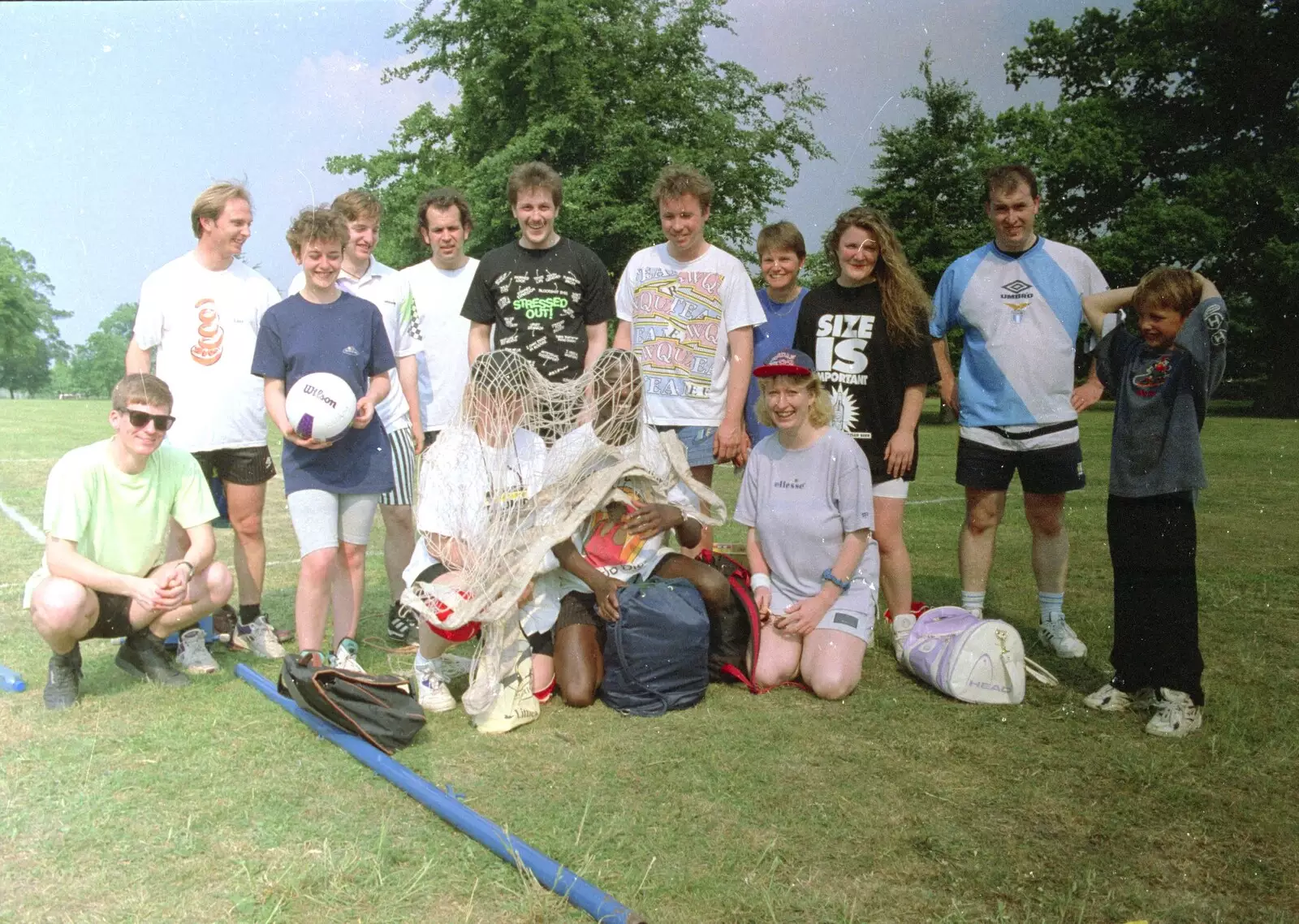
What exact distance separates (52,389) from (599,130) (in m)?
32.1

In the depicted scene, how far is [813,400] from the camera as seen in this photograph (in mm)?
4699

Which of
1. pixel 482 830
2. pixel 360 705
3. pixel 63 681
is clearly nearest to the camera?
pixel 482 830

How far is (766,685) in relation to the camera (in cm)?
451

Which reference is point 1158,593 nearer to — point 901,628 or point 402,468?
point 901,628

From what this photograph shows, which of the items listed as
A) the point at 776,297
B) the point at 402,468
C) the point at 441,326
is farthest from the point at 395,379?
the point at 776,297

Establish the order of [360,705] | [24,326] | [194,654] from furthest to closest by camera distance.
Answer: [24,326] < [194,654] < [360,705]

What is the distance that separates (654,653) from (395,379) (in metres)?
2.29

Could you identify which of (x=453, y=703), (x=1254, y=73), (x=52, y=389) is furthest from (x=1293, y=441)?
(x=52, y=389)

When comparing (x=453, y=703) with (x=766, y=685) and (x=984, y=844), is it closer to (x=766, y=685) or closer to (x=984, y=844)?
(x=766, y=685)

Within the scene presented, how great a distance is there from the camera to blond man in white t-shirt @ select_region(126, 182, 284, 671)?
4.96 meters

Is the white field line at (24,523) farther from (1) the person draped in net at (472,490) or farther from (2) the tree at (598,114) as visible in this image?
(2) the tree at (598,114)

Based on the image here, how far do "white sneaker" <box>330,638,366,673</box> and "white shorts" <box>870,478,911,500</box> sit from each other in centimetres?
243

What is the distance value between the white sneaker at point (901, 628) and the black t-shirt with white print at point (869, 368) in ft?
2.08

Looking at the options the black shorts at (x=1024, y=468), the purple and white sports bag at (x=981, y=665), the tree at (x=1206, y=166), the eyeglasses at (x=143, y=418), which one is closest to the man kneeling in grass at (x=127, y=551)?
the eyeglasses at (x=143, y=418)
